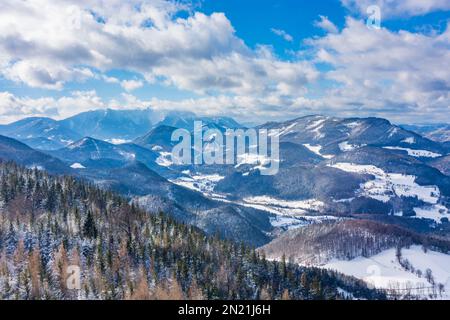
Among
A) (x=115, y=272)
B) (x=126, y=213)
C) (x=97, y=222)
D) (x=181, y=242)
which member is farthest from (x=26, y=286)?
(x=126, y=213)

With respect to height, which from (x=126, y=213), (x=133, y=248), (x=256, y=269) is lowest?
(x=256, y=269)

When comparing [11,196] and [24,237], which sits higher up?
[11,196]
